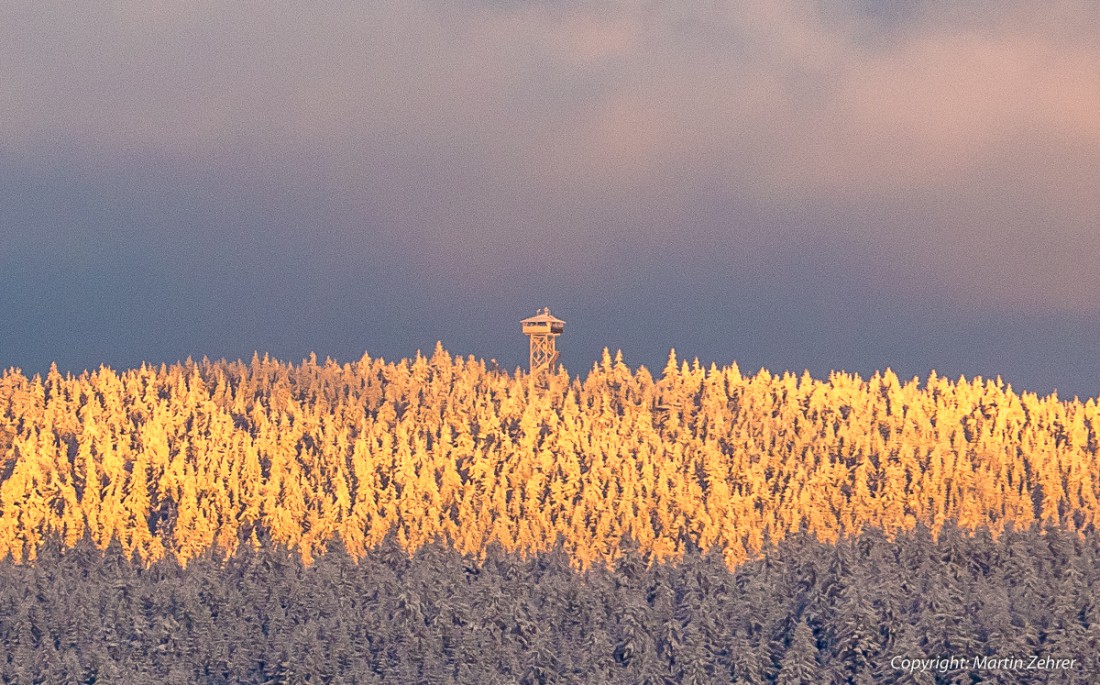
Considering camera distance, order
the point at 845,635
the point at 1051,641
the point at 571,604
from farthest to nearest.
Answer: the point at 571,604 < the point at 845,635 < the point at 1051,641

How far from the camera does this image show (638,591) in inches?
5758

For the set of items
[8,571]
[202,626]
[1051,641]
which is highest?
[8,571]

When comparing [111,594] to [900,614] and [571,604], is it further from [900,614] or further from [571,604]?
[900,614]

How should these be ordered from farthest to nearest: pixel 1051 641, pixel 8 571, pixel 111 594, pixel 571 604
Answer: pixel 8 571 < pixel 111 594 < pixel 571 604 < pixel 1051 641

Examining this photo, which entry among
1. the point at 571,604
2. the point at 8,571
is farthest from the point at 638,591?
the point at 8,571

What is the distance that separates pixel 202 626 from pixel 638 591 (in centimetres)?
3696

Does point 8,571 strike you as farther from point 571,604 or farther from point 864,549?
point 864,549

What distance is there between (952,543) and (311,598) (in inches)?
2239

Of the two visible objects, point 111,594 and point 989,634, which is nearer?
point 989,634

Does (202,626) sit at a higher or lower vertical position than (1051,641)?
higher

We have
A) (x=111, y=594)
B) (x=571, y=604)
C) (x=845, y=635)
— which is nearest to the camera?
(x=845, y=635)

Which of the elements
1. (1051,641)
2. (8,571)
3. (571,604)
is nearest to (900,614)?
(1051,641)

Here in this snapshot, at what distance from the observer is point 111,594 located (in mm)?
151000

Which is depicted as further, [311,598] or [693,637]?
[311,598]
